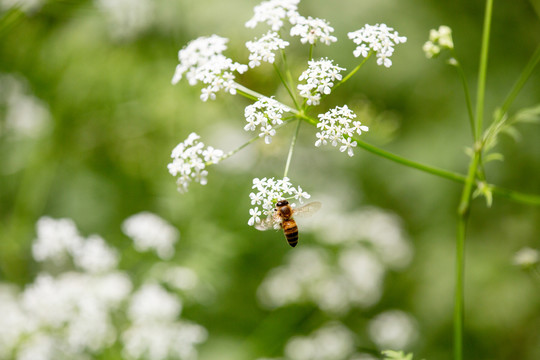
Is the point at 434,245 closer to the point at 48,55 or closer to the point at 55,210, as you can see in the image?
the point at 55,210

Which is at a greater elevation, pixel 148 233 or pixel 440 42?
pixel 440 42

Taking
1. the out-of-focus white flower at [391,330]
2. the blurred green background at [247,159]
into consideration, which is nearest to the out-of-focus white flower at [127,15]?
the blurred green background at [247,159]

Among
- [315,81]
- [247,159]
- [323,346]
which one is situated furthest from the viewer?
[247,159]

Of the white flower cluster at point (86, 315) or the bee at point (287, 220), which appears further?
the white flower cluster at point (86, 315)

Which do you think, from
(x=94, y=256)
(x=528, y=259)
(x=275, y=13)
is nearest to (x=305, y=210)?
(x=275, y=13)

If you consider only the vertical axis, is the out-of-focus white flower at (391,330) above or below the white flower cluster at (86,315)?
above

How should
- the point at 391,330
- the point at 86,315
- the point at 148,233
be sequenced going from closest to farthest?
the point at 86,315, the point at 148,233, the point at 391,330

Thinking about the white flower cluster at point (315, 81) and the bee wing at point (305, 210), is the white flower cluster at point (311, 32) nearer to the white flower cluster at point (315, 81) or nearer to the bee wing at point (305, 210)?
the white flower cluster at point (315, 81)

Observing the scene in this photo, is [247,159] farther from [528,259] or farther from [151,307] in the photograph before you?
[528,259]
